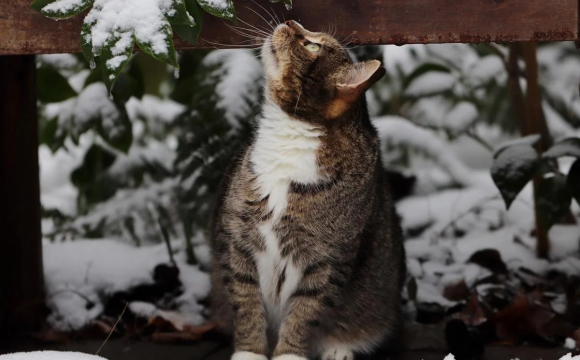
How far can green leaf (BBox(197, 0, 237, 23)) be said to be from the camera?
1770 mm

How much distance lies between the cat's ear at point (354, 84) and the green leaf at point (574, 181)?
82 cm

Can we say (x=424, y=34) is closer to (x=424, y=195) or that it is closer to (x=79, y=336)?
(x=79, y=336)

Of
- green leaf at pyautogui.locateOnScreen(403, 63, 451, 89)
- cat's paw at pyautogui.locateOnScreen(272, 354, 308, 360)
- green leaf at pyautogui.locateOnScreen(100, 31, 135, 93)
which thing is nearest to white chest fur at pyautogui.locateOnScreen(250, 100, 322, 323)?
cat's paw at pyautogui.locateOnScreen(272, 354, 308, 360)

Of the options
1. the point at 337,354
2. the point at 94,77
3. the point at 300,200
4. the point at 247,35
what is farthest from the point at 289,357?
the point at 94,77

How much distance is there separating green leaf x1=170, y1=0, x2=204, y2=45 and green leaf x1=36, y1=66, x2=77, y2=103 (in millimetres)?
1151

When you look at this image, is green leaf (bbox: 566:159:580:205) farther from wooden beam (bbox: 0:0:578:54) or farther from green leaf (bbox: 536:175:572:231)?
wooden beam (bbox: 0:0:578:54)

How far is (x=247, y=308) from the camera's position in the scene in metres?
2.18

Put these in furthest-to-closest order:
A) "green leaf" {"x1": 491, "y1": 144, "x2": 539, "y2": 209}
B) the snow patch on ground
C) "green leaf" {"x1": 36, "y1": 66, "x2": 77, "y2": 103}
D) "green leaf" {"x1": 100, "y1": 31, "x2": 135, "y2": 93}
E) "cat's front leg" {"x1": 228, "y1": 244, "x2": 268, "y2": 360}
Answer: "green leaf" {"x1": 36, "y1": 66, "x2": 77, "y2": 103}, the snow patch on ground, "green leaf" {"x1": 491, "y1": 144, "x2": 539, "y2": 209}, "cat's front leg" {"x1": 228, "y1": 244, "x2": 268, "y2": 360}, "green leaf" {"x1": 100, "y1": 31, "x2": 135, "y2": 93}

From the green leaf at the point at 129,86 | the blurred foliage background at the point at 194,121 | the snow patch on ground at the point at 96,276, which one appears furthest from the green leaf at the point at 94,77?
the snow patch on ground at the point at 96,276

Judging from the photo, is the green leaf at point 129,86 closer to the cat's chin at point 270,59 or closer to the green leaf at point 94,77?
the green leaf at point 94,77

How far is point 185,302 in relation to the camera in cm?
284

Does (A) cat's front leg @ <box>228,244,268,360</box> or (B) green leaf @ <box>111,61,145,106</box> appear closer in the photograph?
(A) cat's front leg @ <box>228,244,268,360</box>

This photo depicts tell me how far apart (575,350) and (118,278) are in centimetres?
157

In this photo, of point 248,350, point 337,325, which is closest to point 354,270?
point 337,325
